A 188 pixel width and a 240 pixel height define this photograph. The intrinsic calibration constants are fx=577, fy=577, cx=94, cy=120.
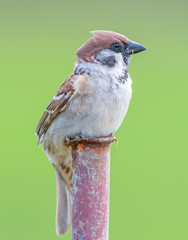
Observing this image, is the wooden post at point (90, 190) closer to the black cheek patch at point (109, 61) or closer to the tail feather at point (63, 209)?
the tail feather at point (63, 209)

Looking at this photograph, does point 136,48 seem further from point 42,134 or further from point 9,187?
point 9,187

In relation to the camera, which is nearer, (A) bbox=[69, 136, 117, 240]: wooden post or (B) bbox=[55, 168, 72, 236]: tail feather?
(A) bbox=[69, 136, 117, 240]: wooden post

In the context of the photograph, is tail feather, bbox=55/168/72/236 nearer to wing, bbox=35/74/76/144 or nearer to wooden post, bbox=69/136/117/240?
wing, bbox=35/74/76/144

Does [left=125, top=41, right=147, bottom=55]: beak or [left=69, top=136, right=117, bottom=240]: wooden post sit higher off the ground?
[left=125, top=41, right=147, bottom=55]: beak

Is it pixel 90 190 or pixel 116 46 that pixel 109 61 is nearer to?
pixel 116 46

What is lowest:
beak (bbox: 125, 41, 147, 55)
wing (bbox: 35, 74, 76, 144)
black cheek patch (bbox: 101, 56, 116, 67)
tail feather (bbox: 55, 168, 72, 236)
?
tail feather (bbox: 55, 168, 72, 236)

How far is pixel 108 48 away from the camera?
318cm

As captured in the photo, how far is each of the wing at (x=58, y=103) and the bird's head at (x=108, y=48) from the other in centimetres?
16

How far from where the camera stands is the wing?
3.22 metres

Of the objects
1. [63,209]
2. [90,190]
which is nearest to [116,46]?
[63,209]

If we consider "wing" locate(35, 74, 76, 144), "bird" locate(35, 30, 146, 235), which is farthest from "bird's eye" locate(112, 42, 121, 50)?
"wing" locate(35, 74, 76, 144)

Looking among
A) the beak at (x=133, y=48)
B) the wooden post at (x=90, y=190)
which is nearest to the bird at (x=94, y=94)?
the beak at (x=133, y=48)

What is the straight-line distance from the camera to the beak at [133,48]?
3.17 m

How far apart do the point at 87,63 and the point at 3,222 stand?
2.41m
